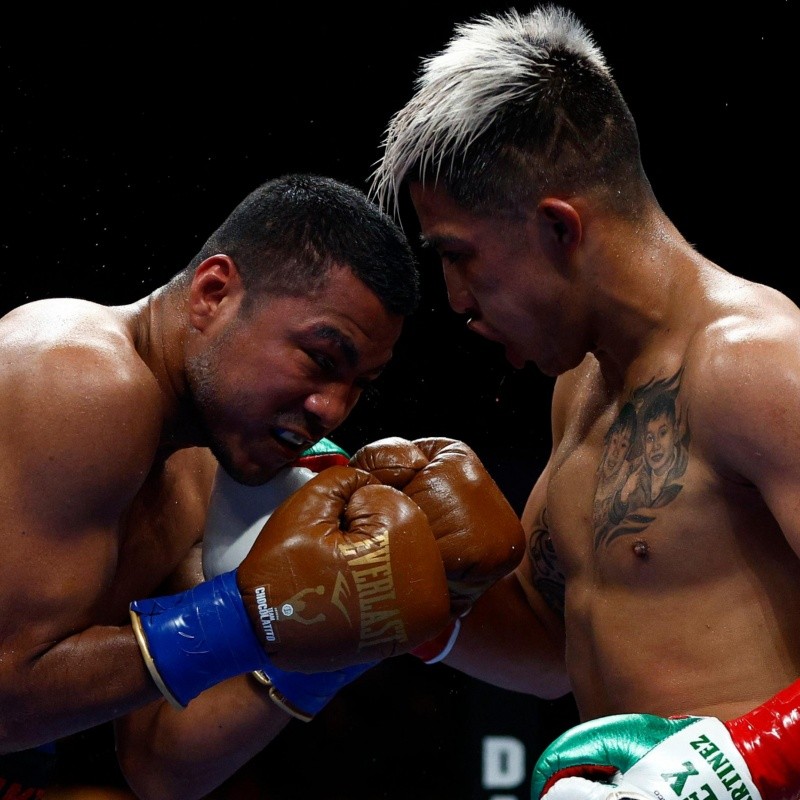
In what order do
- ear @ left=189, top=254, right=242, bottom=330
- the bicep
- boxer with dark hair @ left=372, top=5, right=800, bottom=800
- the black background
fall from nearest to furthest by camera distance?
boxer with dark hair @ left=372, top=5, right=800, bottom=800 → the bicep → ear @ left=189, top=254, right=242, bottom=330 → the black background

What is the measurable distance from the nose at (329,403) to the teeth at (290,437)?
2.2 inches

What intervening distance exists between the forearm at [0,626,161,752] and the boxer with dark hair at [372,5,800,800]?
2.19 feet

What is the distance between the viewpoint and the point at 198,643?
1.68m

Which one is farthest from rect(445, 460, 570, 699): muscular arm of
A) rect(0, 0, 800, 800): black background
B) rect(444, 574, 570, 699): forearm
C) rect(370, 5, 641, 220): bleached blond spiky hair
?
rect(0, 0, 800, 800): black background

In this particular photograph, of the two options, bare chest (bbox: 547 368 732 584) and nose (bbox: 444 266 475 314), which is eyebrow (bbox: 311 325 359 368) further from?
bare chest (bbox: 547 368 732 584)

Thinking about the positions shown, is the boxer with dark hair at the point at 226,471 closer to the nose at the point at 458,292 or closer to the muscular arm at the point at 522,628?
the nose at the point at 458,292

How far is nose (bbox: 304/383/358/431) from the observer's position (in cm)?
197

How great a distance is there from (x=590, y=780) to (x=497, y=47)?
127cm

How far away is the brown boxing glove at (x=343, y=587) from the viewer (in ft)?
5.49

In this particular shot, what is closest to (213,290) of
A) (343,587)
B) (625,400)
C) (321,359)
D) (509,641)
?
(321,359)

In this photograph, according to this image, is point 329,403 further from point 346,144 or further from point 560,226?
point 346,144

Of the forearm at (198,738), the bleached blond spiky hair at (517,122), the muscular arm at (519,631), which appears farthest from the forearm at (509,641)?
the bleached blond spiky hair at (517,122)

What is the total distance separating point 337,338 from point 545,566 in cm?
67

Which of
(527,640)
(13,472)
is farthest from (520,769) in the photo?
(13,472)
